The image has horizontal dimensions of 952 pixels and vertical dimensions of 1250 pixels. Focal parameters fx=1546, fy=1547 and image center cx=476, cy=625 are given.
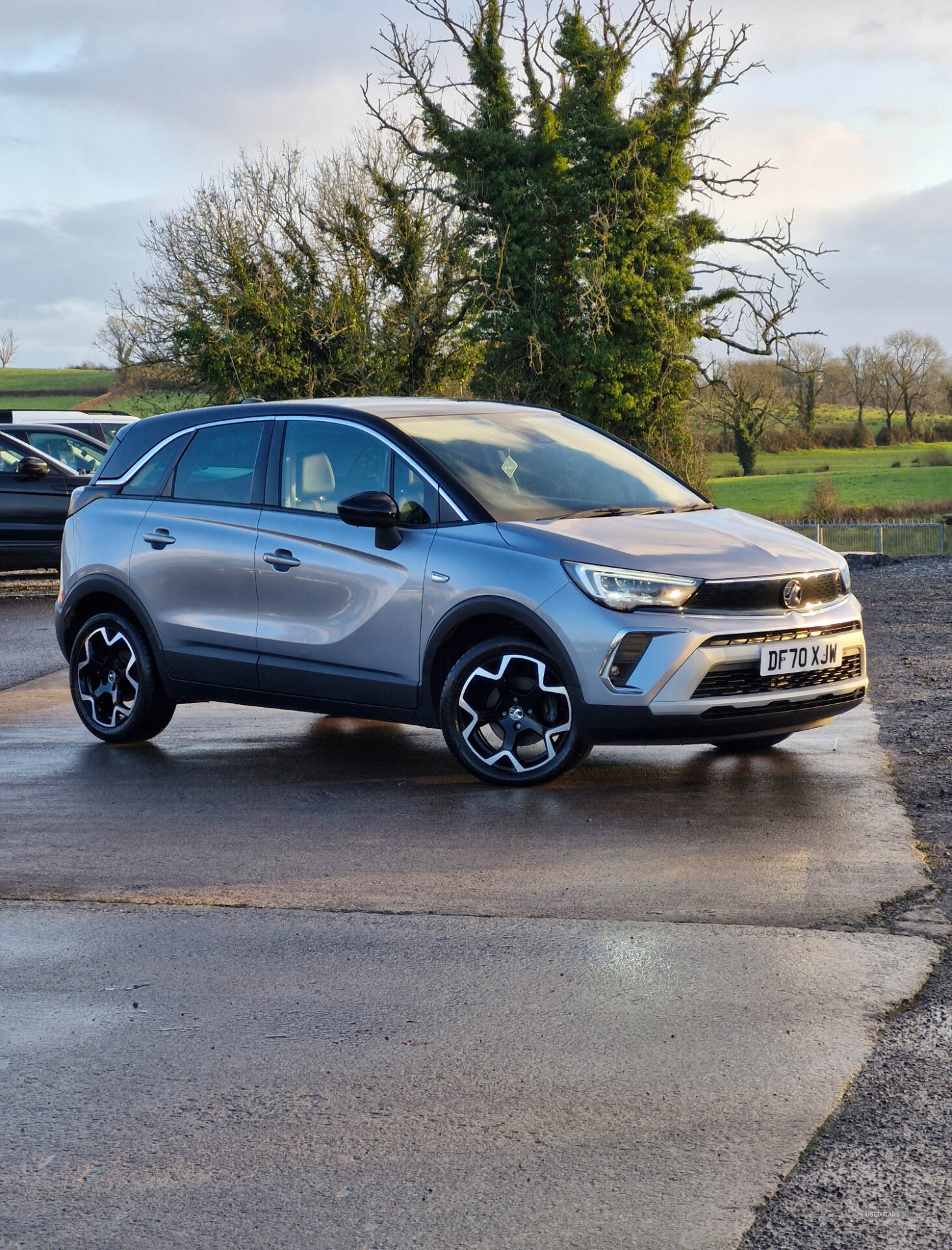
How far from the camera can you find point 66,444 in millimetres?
20234

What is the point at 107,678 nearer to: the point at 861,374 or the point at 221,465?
the point at 221,465

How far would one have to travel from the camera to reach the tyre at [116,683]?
28.2 feet

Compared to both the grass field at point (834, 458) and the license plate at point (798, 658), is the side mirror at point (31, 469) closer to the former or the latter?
the license plate at point (798, 658)

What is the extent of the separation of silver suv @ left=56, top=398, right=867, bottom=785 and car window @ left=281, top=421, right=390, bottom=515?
1 cm

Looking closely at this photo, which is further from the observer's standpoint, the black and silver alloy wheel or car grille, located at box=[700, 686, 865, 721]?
the black and silver alloy wheel

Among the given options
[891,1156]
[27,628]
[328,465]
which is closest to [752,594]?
[328,465]

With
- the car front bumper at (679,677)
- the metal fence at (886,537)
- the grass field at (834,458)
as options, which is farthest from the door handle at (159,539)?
the grass field at (834,458)

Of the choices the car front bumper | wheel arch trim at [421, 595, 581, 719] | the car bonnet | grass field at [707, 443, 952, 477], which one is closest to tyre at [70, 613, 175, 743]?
wheel arch trim at [421, 595, 581, 719]

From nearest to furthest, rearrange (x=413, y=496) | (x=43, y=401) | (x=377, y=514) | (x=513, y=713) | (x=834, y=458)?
(x=513, y=713) < (x=377, y=514) < (x=413, y=496) < (x=43, y=401) < (x=834, y=458)

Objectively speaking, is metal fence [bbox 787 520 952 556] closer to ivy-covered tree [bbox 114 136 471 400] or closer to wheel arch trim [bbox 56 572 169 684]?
ivy-covered tree [bbox 114 136 471 400]

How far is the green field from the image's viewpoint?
83812 mm

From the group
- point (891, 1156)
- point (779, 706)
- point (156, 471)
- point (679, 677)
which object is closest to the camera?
point (891, 1156)

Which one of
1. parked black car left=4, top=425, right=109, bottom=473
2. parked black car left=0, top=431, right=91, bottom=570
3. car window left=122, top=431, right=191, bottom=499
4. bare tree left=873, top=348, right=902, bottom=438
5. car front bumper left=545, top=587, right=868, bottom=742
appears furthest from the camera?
bare tree left=873, top=348, right=902, bottom=438

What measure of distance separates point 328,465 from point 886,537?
58.2 metres
